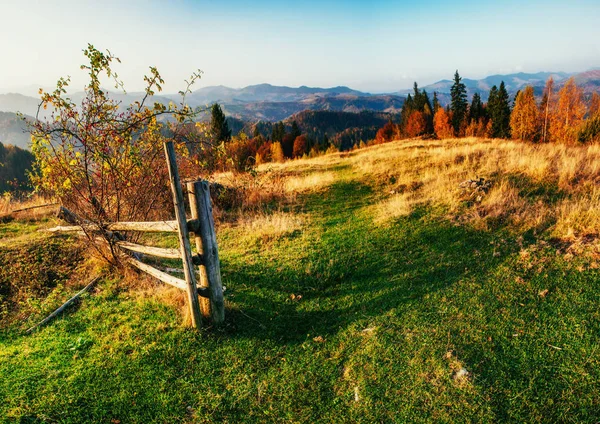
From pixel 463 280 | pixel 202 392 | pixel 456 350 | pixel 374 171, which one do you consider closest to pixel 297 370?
pixel 202 392

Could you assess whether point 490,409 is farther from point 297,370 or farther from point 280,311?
point 280,311

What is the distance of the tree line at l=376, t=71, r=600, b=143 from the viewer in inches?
1396

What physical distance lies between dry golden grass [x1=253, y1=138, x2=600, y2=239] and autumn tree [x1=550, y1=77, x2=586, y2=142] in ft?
107

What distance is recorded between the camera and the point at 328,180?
12.7m

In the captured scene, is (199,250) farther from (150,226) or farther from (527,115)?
(527,115)

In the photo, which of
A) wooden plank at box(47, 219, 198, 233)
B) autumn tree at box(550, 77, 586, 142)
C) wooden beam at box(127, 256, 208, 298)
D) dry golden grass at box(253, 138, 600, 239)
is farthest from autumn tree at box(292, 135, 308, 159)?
wooden beam at box(127, 256, 208, 298)

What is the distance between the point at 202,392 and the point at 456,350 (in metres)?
3.07

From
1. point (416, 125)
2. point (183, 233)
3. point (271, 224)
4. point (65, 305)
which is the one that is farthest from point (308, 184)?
point (416, 125)

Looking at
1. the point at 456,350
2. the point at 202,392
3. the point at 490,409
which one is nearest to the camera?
the point at 490,409

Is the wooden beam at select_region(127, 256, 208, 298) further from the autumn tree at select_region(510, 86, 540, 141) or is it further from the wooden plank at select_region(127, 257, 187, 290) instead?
the autumn tree at select_region(510, 86, 540, 141)

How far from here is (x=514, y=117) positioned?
41.0 meters

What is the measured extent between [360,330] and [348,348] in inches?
15.7

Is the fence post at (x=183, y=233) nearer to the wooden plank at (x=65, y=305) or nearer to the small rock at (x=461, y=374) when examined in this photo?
the wooden plank at (x=65, y=305)

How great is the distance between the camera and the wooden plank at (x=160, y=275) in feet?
14.9
